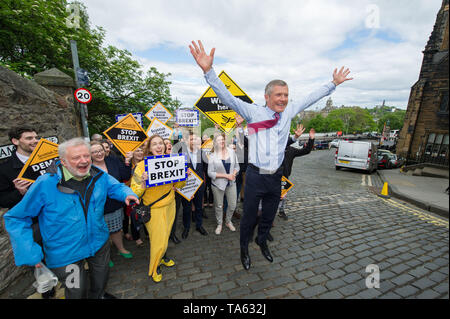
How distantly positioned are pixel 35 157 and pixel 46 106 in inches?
84.8

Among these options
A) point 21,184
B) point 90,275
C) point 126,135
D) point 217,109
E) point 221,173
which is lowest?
point 90,275

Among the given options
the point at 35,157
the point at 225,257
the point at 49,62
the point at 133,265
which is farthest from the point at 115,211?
the point at 49,62

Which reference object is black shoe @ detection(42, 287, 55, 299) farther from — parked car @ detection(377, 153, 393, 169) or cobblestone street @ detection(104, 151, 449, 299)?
parked car @ detection(377, 153, 393, 169)

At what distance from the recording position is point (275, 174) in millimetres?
2576

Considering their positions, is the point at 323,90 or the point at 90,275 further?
the point at 323,90

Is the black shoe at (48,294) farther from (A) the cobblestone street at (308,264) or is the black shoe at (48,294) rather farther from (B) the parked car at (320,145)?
(B) the parked car at (320,145)

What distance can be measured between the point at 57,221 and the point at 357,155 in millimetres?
13868

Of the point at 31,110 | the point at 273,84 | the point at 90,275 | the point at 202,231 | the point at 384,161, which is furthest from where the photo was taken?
the point at 384,161

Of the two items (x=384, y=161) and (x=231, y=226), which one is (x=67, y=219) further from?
(x=384, y=161)

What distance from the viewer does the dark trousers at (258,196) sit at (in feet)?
8.41

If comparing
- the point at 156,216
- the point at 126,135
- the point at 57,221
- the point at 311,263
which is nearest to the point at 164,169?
the point at 156,216

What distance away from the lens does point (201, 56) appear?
210cm

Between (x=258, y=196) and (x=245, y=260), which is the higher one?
(x=258, y=196)
